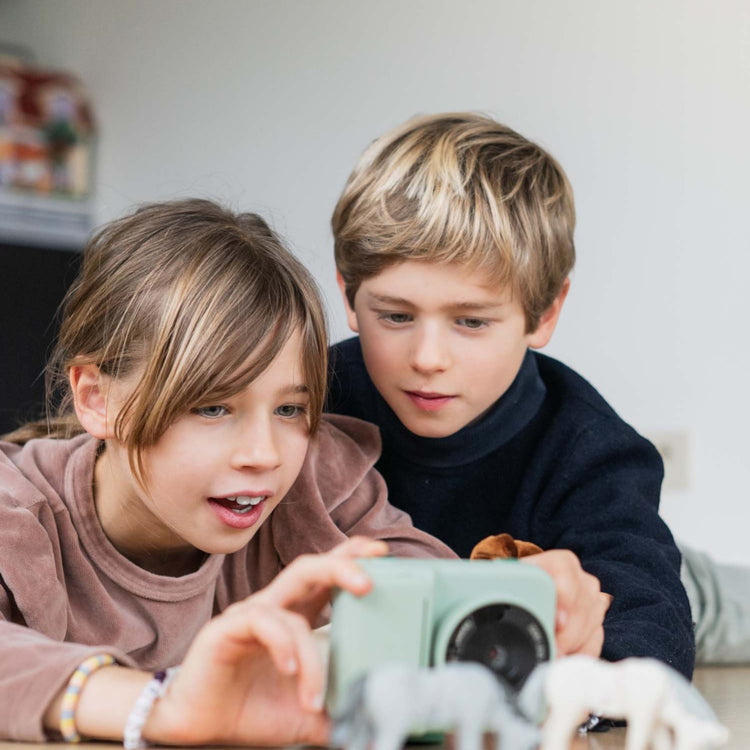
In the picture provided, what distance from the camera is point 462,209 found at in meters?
1.15

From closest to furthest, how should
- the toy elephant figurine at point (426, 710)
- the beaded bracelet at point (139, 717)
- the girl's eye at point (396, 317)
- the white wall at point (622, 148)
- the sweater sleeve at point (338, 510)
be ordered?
1. the toy elephant figurine at point (426, 710)
2. the beaded bracelet at point (139, 717)
3. the sweater sleeve at point (338, 510)
4. the girl's eye at point (396, 317)
5. the white wall at point (622, 148)

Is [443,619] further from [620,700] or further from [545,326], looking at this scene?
[545,326]

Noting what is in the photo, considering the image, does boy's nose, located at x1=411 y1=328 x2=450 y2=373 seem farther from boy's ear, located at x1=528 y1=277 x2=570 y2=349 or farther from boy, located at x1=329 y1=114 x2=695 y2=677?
boy's ear, located at x1=528 y1=277 x2=570 y2=349

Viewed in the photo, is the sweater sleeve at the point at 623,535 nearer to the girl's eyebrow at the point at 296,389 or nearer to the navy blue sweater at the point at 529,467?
the navy blue sweater at the point at 529,467

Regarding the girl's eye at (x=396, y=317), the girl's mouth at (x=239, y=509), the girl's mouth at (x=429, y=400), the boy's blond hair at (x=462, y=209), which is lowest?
the girl's mouth at (x=239, y=509)

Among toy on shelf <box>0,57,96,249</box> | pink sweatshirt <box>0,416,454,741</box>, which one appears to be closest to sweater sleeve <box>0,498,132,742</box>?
pink sweatshirt <box>0,416,454,741</box>

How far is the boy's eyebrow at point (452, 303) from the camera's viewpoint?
1124 millimetres

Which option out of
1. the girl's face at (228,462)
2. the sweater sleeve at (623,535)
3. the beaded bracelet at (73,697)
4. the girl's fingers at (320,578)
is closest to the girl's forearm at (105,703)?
the beaded bracelet at (73,697)

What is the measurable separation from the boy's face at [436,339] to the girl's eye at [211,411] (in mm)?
306

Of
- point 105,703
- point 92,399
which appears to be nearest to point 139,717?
point 105,703

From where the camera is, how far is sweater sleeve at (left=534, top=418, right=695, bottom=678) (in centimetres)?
91

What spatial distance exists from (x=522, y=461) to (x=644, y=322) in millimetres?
648

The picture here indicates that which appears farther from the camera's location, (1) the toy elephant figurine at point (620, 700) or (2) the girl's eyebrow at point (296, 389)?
(2) the girl's eyebrow at point (296, 389)

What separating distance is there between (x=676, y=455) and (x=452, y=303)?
0.83 m
